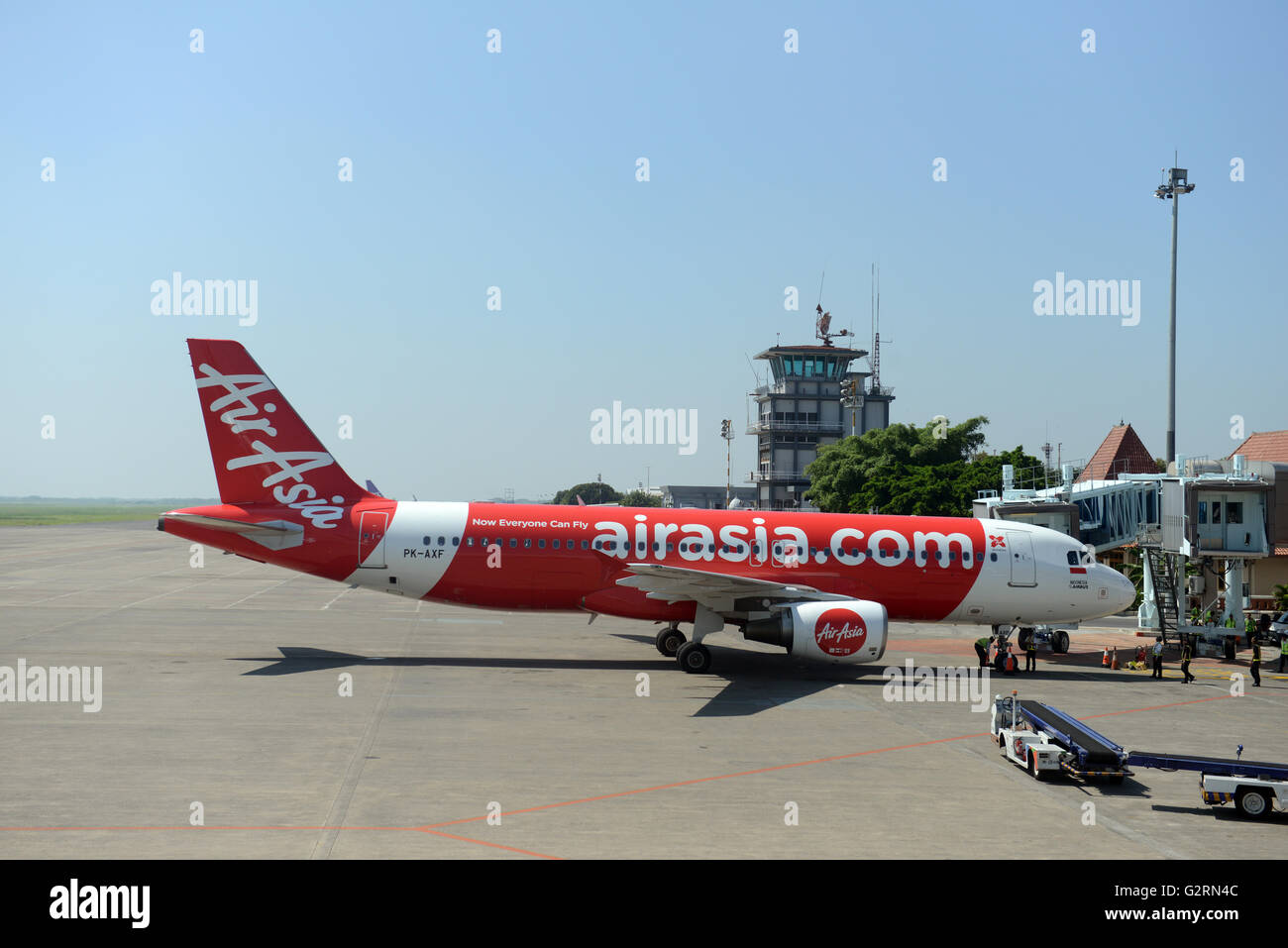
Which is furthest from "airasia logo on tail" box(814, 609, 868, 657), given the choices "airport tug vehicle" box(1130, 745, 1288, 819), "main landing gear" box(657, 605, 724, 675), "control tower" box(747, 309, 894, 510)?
"control tower" box(747, 309, 894, 510)

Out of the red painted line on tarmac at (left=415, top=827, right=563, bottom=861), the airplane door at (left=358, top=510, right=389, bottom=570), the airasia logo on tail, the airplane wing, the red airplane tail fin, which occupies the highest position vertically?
the red airplane tail fin

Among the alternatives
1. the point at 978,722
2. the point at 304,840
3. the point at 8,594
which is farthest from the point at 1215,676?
the point at 8,594

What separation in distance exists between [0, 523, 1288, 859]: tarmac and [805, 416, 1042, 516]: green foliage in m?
48.6

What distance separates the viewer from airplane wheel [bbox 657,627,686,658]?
2970 centimetres

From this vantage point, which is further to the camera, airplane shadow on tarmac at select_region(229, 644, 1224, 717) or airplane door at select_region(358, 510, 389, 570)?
airplane door at select_region(358, 510, 389, 570)

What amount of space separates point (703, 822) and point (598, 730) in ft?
19.4

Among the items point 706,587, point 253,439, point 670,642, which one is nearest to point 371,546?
point 253,439

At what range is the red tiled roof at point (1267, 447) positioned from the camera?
58.5 metres

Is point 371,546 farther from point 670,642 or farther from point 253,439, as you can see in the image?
point 670,642

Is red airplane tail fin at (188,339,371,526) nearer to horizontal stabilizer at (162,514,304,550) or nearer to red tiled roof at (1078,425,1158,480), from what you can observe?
horizontal stabilizer at (162,514,304,550)

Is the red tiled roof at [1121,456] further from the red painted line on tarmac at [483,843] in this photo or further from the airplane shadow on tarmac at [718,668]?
the red painted line on tarmac at [483,843]
